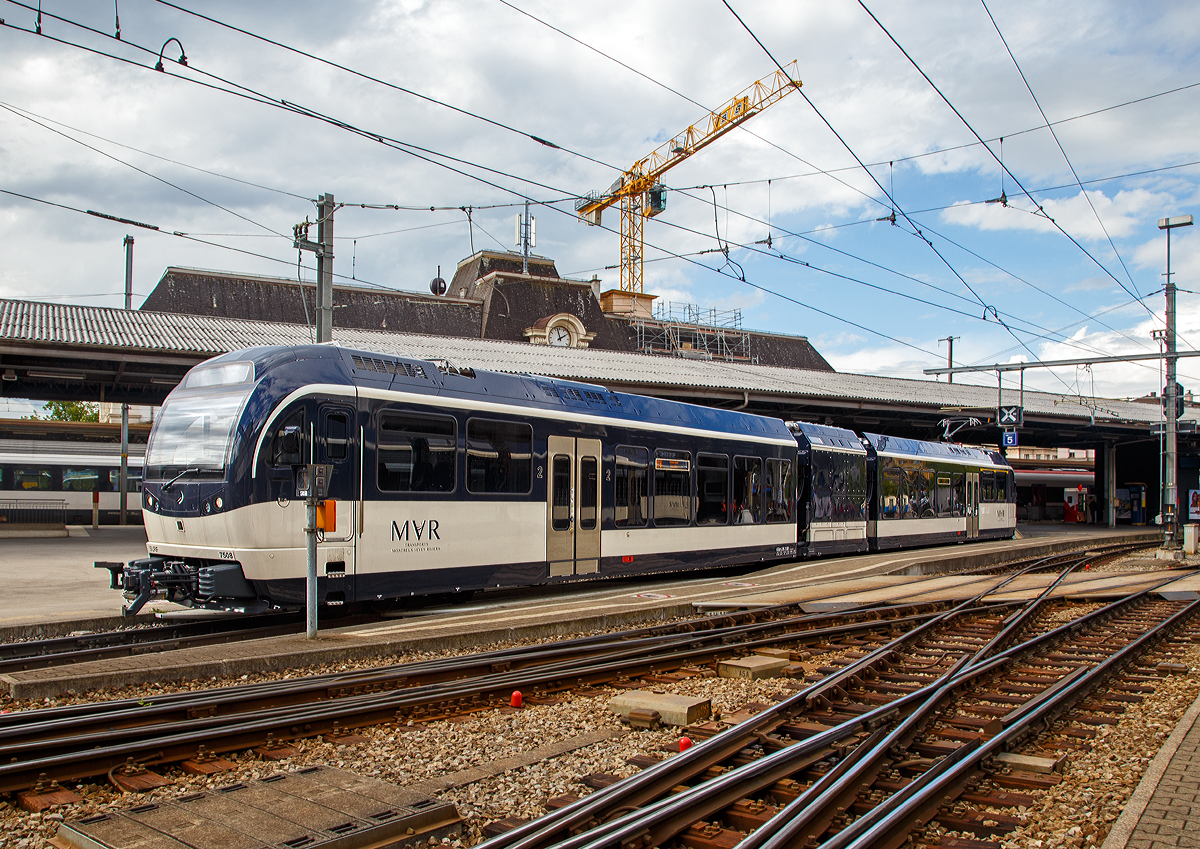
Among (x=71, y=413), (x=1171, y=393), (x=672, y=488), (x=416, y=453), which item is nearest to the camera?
(x=416, y=453)

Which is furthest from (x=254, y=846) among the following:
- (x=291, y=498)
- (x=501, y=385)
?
(x=501, y=385)

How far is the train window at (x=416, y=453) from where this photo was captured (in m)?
11.6

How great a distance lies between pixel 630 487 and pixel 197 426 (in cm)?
701

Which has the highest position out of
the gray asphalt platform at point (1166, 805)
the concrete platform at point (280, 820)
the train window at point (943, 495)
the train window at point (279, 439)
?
the train window at point (279, 439)

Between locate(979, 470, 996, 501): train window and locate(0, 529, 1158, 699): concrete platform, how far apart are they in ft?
33.5

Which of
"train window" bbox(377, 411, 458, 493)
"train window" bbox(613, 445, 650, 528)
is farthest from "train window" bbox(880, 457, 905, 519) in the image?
"train window" bbox(377, 411, 458, 493)

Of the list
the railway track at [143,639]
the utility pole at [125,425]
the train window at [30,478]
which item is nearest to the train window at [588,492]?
the railway track at [143,639]

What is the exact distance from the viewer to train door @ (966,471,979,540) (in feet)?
95.6

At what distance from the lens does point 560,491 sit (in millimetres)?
14211

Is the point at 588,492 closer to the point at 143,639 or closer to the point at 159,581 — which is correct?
the point at 159,581

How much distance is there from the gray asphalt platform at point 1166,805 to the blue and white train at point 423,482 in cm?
841

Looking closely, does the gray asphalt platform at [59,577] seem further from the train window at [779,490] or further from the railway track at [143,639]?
the train window at [779,490]

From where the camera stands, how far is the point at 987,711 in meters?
7.41

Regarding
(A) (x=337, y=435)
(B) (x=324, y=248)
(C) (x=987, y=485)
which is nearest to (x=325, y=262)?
(B) (x=324, y=248)
